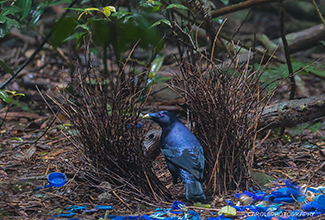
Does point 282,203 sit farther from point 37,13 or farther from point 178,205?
point 37,13

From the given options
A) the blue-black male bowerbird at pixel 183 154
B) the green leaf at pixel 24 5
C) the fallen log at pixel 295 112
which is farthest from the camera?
the fallen log at pixel 295 112

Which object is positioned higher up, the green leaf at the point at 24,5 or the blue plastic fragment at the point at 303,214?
the green leaf at the point at 24,5

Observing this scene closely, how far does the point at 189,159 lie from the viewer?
7.98ft

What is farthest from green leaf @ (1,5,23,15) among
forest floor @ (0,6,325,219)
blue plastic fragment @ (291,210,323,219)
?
blue plastic fragment @ (291,210,323,219)

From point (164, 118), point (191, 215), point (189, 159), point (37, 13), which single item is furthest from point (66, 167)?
point (37, 13)

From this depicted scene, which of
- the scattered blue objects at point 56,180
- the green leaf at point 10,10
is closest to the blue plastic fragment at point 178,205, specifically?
the scattered blue objects at point 56,180

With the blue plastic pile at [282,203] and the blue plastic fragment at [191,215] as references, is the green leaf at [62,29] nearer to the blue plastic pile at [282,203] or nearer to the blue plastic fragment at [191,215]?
the blue plastic fragment at [191,215]

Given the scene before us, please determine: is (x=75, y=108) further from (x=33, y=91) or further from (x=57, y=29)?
(x=33, y=91)

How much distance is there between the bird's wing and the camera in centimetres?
241

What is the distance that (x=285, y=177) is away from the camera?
2.88m

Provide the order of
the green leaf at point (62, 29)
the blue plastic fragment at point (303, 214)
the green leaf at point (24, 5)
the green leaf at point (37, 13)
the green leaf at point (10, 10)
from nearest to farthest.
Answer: the green leaf at point (62, 29)
the blue plastic fragment at point (303, 214)
the green leaf at point (10, 10)
the green leaf at point (24, 5)
the green leaf at point (37, 13)

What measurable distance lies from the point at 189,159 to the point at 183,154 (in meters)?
0.05

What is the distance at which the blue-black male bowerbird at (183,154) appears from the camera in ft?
7.77

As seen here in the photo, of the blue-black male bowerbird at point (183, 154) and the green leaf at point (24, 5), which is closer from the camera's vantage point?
the blue-black male bowerbird at point (183, 154)
